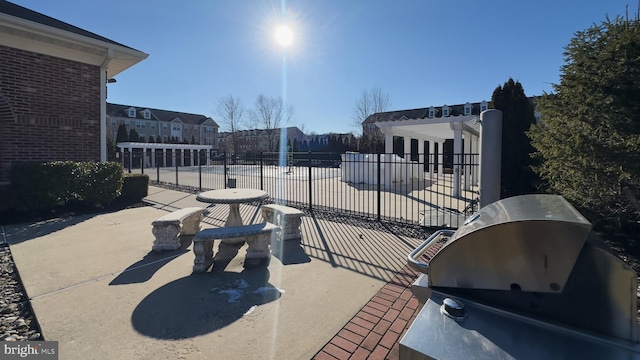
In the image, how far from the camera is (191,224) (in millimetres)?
5602

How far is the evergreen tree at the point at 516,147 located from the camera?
6.33 meters

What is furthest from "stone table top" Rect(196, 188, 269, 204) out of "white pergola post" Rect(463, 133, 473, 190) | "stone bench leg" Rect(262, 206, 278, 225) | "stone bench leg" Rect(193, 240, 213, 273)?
"white pergola post" Rect(463, 133, 473, 190)

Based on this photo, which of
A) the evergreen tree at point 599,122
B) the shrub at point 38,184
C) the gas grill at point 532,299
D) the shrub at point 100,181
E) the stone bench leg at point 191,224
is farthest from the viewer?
the shrub at point 100,181

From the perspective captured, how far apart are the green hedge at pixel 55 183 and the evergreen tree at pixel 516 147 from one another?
32.7 feet

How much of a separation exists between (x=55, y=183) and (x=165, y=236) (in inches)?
177

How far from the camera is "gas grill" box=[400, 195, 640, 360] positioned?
127 cm

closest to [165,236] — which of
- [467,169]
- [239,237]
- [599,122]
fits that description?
[239,237]

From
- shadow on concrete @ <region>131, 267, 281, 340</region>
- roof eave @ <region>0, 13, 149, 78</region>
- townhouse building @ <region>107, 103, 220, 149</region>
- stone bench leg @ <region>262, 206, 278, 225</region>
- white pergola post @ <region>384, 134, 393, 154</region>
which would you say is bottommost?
shadow on concrete @ <region>131, 267, 281, 340</region>

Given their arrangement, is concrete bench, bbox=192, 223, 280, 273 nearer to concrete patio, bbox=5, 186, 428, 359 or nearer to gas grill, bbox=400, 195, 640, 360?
concrete patio, bbox=5, 186, 428, 359

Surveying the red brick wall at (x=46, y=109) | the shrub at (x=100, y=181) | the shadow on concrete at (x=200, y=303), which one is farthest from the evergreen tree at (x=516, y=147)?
the red brick wall at (x=46, y=109)

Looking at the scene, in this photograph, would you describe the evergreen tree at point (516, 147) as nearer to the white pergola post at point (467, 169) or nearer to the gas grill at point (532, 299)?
the white pergola post at point (467, 169)

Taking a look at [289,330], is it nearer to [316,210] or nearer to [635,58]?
[635,58]

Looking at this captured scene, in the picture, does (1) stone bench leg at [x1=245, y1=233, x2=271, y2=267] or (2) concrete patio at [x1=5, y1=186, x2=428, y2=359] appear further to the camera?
(1) stone bench leg at [x1=245, y1=233, x2=271, y2=267]

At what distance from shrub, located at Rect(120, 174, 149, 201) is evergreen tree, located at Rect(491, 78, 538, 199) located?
1023 cm
